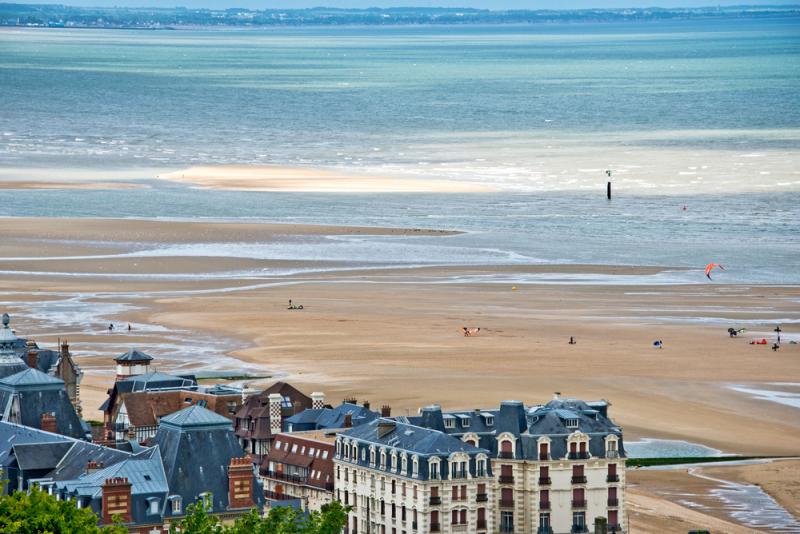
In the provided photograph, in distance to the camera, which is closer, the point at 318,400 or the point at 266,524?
the point at 266,524

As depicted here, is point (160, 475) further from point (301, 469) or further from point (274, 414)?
point (274, 414)

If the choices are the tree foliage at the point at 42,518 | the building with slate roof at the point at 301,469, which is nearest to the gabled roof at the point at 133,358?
the building with slate roof at the point at 301,469

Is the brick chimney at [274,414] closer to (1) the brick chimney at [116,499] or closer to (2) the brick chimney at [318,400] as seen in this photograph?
(2) the brick chimney at [318,400]

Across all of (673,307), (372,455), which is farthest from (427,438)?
(673,307)

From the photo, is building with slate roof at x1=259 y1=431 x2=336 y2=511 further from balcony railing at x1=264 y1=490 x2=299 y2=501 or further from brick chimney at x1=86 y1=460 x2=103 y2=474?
brick chimney at x1=86 y1=460 x2=103 y2=474

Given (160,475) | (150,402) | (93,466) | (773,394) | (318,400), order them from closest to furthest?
(160,475) → (93,466) → (150,402) → (318,400) → (773,394)

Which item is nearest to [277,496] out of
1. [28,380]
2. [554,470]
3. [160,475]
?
[28,380]

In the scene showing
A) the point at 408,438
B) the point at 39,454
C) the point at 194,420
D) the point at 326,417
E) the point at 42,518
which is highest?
the point at 194,420

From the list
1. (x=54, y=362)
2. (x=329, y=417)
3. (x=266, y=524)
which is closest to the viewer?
(x=266, y=524)
